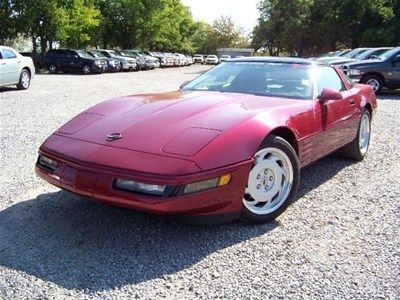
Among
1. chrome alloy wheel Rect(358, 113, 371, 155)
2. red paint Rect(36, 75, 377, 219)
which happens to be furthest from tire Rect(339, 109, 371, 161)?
red paint Rect(36, 75, 377, 219)

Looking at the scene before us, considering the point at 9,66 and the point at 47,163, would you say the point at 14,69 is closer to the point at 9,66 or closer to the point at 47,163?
the point at 9,66

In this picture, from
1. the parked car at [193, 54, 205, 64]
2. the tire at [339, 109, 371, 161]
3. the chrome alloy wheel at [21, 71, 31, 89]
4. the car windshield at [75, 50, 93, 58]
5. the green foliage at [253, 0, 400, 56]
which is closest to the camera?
the tire at [339, 109, 371, 161]

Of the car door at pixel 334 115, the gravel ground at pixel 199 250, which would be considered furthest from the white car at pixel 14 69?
the car door at pixel 334 115

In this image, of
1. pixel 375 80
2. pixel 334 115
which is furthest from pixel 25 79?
pixel 334 115

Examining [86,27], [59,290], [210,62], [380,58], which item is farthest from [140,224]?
[210,62]

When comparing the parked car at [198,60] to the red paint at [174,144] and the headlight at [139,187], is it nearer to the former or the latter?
the red paint at [174,144]

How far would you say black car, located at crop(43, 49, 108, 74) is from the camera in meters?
25.9

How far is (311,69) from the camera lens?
452 centimetres

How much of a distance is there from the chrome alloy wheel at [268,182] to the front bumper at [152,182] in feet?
0.75

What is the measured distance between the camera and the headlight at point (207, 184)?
2.88 m

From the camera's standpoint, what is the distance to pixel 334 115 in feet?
14.6

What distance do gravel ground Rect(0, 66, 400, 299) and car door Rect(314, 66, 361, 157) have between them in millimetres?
459

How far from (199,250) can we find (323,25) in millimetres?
42887

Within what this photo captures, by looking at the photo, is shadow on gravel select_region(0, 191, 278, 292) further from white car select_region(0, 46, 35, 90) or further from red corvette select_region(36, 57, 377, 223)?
white car select_region(0, 46, 35, 90)
